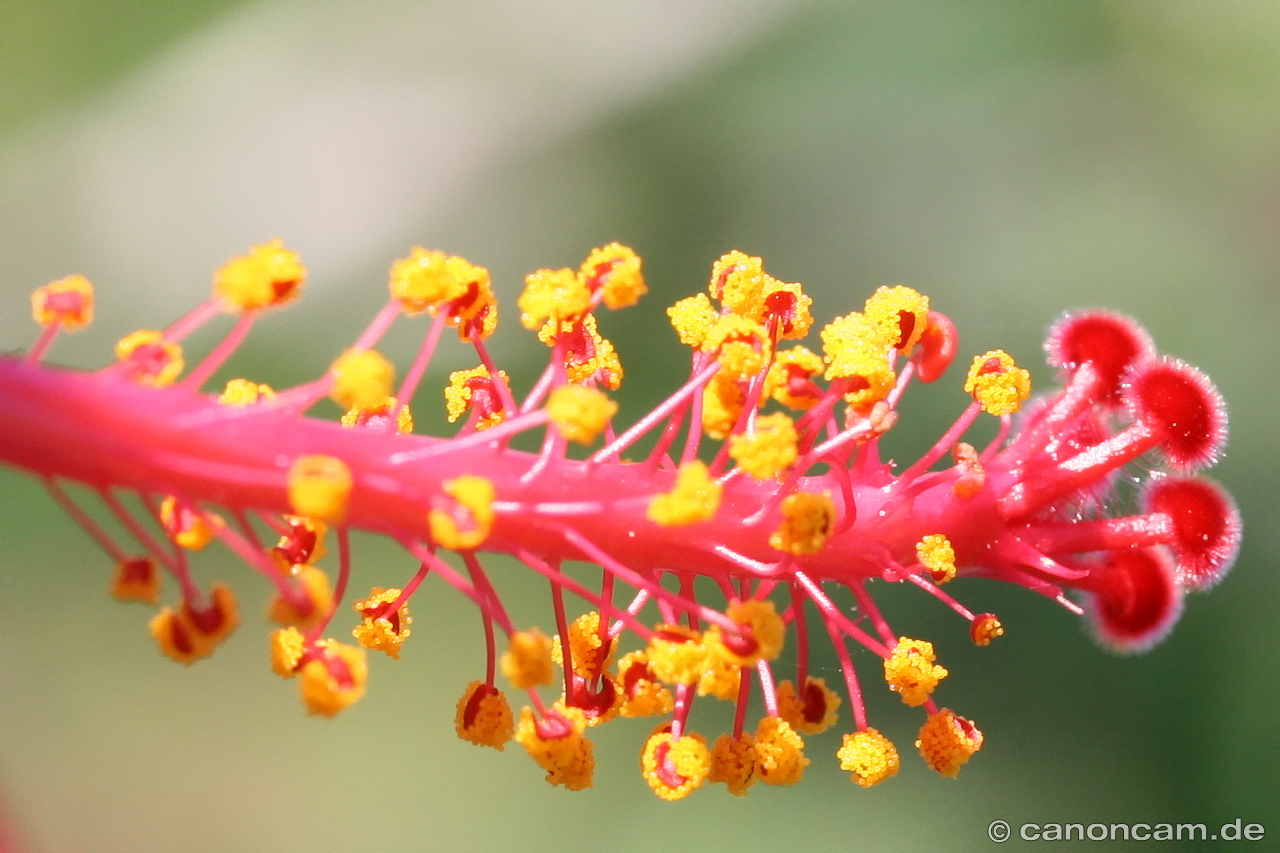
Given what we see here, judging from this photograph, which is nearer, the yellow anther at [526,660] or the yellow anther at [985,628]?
the yellow anther at [526,660]

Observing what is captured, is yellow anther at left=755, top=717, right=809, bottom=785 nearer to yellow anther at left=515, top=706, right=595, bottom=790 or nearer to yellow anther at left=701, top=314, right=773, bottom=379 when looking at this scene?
yellow anther at left=515, top=706, right=595, bottom=790

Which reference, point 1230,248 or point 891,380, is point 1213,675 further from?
point 891,380

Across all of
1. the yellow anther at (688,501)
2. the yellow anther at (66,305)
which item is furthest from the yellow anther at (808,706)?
the yellow anther at (66,305)

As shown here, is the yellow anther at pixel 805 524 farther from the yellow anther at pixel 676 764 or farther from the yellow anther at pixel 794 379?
the yellow anther at pixel 676 764

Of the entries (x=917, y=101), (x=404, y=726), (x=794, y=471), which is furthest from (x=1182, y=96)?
(x=404, y=726)

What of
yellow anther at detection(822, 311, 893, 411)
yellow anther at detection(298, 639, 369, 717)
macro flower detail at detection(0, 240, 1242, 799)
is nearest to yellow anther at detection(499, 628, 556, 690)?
macro flower detail at detection(0, 240, 1242, 799)

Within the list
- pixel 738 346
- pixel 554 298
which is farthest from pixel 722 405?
pixel 554 298
